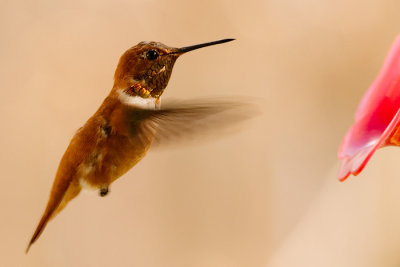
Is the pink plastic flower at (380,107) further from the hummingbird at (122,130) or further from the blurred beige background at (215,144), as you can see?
the blurred beige background at (215,144)

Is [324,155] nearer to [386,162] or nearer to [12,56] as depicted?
[386,162]

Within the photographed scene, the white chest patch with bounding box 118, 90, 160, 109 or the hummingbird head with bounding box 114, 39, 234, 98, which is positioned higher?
the hummingbird head with bounding box 114, 39, 234, 98

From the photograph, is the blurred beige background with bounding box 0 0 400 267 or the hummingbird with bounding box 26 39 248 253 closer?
the hummingbird with bounding box 26 39 248 253

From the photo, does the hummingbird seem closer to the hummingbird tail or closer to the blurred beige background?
the hummingbird tail

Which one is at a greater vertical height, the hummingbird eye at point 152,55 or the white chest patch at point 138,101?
the hummingbird eye at point 152,55

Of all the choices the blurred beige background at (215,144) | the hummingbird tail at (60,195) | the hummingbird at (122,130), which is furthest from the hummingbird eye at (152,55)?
the blurred beige background at (215,144)

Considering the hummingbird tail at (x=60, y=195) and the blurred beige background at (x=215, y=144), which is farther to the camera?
the blurred beige background at (x=215, y=144)

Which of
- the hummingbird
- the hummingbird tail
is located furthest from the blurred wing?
the hummingbird tail

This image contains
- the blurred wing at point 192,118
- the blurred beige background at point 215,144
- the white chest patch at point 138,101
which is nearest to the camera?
the blurred wing at point 192,118

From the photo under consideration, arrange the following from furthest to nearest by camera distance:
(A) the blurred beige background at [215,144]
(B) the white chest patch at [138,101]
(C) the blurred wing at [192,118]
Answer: (A) the blurred beige background at [215,144], (B) the white chest patch at [138,101], (C) the blurred wing at [192,118]

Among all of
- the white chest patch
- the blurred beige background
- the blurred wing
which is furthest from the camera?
the blurred beige background
